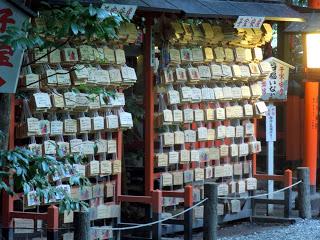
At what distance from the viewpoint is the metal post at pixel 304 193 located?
13539mm

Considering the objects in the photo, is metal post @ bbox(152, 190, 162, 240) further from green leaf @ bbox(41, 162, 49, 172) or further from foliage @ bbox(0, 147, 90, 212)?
green leaf @ bbox(41, 162, 49, 172)

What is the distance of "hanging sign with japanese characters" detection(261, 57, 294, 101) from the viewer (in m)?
14.1

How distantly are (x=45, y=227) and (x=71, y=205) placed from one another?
277 cm

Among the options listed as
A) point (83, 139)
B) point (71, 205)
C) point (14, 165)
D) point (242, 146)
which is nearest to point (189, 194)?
Result: point (83, 139)

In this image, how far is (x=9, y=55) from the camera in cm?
669

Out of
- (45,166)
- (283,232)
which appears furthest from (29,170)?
(283,232)

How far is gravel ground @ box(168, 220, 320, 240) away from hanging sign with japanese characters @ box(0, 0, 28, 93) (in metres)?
5.65

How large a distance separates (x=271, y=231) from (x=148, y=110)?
307 cm

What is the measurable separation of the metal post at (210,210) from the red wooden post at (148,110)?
1.03m

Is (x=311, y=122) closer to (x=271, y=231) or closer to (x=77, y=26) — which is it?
(x=271, y=231)

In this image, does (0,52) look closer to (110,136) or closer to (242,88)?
(110,136)

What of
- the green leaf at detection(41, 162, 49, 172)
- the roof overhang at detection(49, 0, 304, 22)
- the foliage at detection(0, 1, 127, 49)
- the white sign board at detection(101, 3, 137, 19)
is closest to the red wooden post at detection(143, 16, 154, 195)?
the roof overhang at detection(49, 0, 304, 22)

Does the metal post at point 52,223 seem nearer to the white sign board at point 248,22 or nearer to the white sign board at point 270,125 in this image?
the white sign board at point 248,22

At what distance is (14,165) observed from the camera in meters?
6.13
